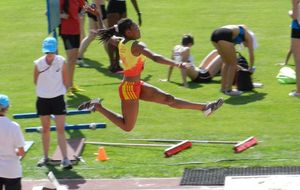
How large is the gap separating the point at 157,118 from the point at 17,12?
13.1 metres

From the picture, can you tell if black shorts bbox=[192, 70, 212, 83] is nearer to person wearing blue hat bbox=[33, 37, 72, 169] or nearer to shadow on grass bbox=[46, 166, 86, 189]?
person wearing blue hat bbox=[33, 37, 72, 169]

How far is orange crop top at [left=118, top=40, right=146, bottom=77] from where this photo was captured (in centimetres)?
986

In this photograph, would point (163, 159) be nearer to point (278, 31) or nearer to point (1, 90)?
point (1, 90)

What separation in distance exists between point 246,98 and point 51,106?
491cm

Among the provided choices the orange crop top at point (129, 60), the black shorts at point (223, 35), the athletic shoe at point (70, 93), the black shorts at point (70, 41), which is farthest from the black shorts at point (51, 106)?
the black shorts at point (223, 35)

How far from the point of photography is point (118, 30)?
33.0ft

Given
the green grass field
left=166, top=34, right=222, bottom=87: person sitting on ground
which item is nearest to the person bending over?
the green grass field

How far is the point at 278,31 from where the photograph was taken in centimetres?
2072

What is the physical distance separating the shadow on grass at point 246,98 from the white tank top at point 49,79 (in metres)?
4.35

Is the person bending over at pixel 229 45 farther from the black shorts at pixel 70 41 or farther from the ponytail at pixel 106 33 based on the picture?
the ponytail at pixel 106 33

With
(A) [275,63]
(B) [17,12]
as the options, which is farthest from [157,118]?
(B) [17,12]

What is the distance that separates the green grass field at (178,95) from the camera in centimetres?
1117

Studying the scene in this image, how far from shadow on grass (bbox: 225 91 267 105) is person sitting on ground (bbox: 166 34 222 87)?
49.4 inches

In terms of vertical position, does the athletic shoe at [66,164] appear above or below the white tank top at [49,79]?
below
